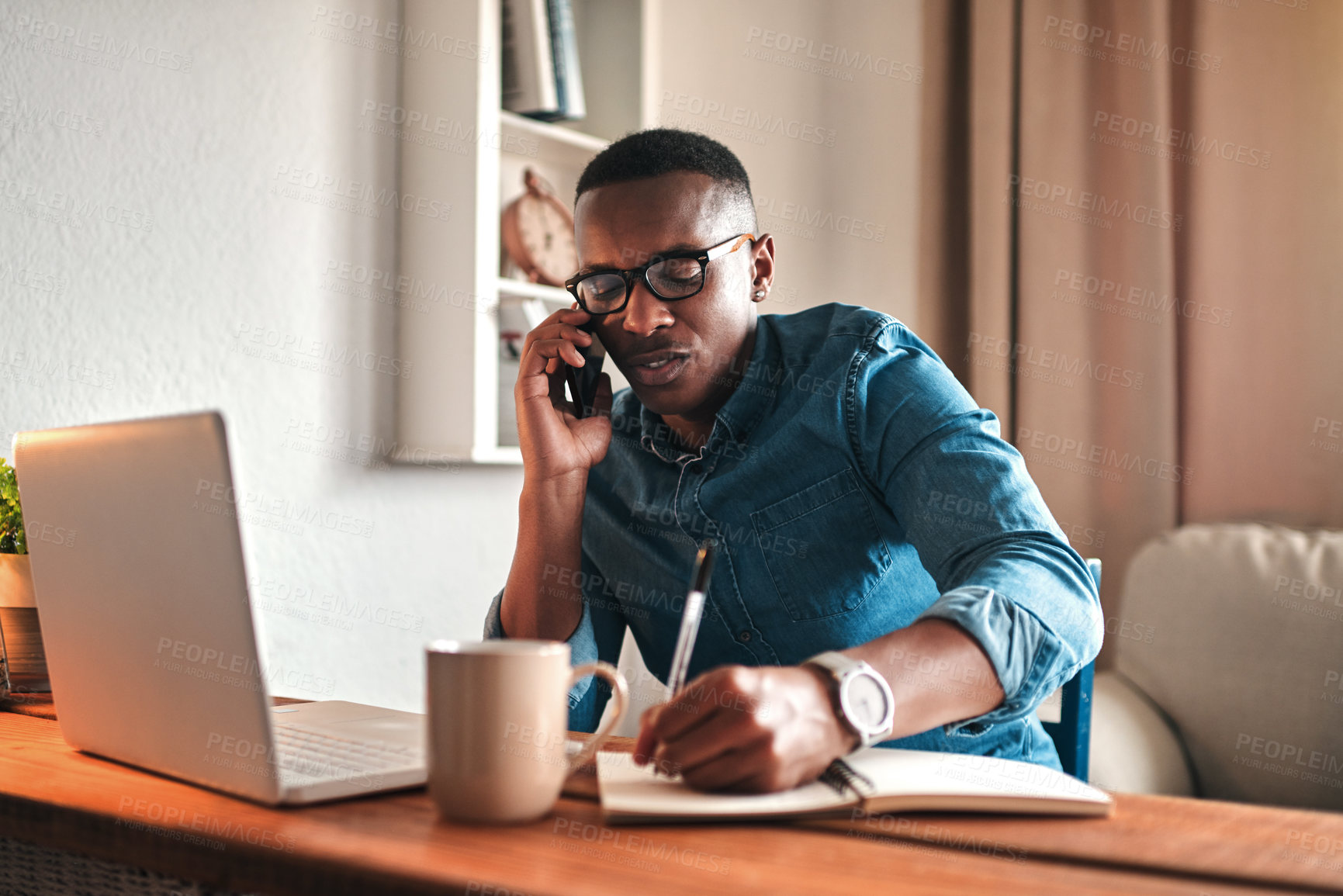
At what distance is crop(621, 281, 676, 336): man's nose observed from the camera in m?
1.21

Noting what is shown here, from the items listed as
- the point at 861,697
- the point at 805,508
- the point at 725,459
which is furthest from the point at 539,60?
the point at 861,697

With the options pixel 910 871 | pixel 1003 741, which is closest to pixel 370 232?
pixel 1003 741

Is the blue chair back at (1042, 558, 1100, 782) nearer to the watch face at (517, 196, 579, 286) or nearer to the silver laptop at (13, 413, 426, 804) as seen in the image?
the silver laptop at (13, 413, 426, 804)

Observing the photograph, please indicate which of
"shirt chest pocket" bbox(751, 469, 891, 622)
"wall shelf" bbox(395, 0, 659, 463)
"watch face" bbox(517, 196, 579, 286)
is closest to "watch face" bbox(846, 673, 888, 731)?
"shirt chest pocket" bbox(751, 469, 891, 622)

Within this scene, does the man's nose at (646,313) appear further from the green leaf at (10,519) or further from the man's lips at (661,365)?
the green leaf at (10,519)

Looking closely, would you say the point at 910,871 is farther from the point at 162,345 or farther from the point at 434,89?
the point at 434,89

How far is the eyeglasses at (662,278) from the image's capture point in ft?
3.95

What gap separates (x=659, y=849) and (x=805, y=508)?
2.14 feet

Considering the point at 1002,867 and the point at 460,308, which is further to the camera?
the point at 460,308

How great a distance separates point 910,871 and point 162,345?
1.42 m

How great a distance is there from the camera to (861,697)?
2.32ft

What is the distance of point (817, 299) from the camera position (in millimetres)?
2766

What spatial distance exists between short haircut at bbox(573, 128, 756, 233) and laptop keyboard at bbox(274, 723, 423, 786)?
0.73 m

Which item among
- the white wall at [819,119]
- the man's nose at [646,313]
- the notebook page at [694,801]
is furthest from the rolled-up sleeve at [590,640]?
the white wall at [819,119]
